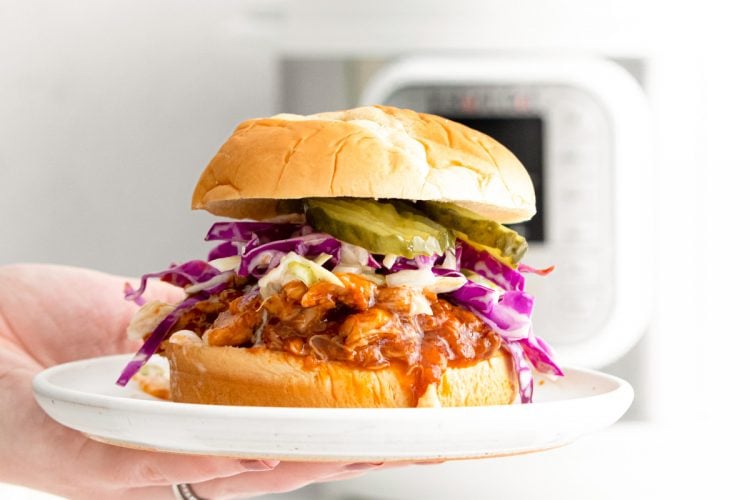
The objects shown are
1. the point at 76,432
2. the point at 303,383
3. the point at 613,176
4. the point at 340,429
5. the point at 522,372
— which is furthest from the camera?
the point at 613,176

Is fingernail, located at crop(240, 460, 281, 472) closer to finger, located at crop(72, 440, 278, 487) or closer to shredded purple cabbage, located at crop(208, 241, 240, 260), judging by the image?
finger, located at crop(72, 440, 278, 487)

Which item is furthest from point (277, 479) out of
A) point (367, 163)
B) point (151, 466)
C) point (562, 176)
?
point (562, 176)

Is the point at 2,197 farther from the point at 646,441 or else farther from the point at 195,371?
the point at 646,441

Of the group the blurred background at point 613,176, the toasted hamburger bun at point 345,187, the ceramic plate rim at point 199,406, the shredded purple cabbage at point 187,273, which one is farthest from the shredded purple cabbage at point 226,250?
the blurred background at point 613,176

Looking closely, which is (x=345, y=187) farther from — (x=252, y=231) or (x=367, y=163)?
(x=252, y=231)

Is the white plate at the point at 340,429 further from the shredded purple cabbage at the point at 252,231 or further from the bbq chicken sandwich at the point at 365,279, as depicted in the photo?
the shredded purple cabbage at the point at 252,231

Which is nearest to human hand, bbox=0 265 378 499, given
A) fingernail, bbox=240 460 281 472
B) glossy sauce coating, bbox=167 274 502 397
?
fingernail, bbox=240 460 281 472

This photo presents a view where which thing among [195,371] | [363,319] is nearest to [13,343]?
[195,371]
